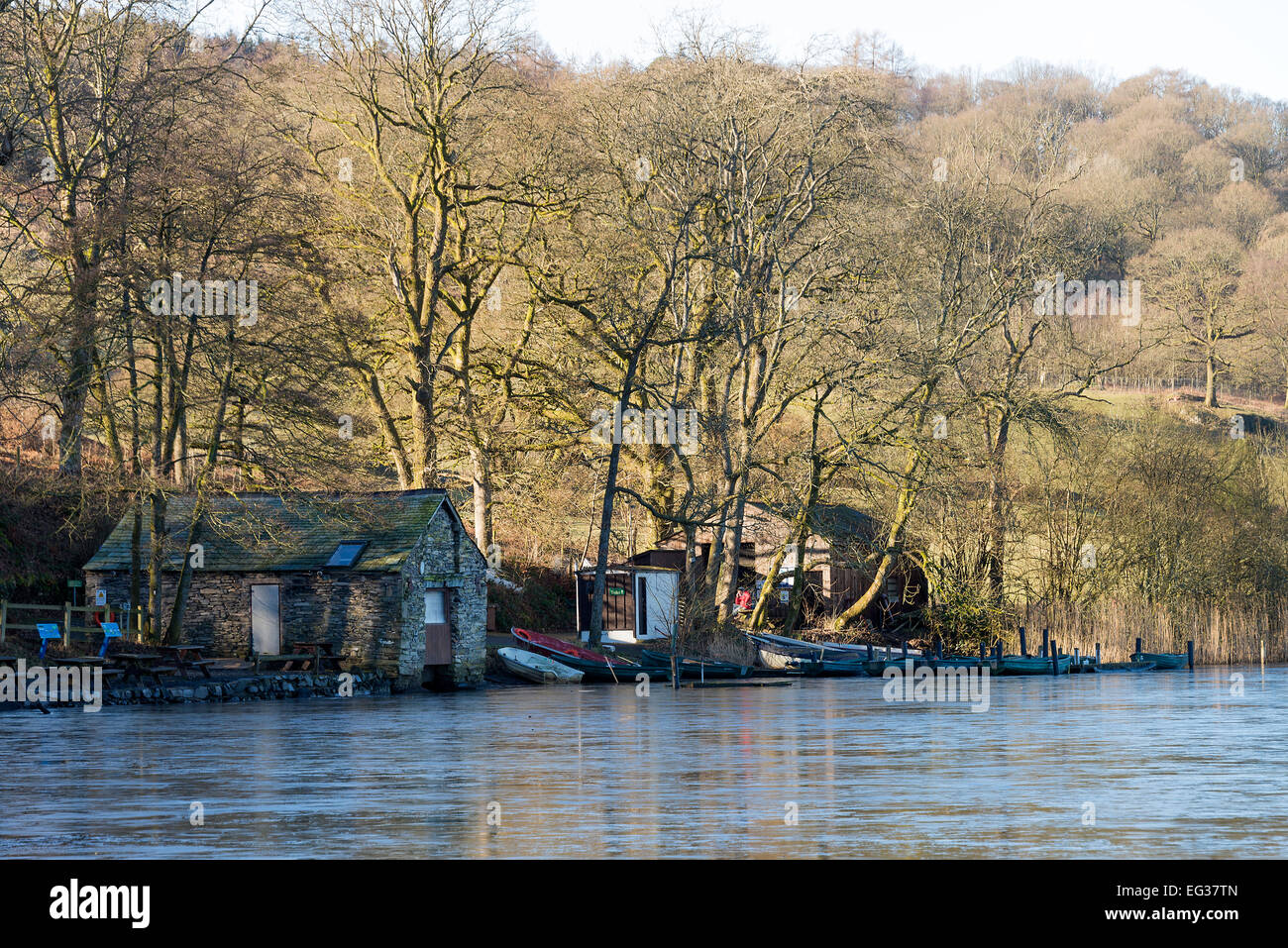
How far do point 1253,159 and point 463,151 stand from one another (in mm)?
64764

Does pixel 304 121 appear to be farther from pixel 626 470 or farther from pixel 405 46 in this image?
pixel 626 470

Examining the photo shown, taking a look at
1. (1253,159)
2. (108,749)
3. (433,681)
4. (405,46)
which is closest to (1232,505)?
(433,681)

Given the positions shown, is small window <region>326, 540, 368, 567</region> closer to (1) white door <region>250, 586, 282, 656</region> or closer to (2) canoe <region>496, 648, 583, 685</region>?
(1) white door <region>250, 586, 282, 656</region>

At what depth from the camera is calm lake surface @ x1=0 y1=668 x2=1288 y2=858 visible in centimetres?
1430

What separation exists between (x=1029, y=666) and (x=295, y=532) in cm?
2351

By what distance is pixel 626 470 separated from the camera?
53.6 meters

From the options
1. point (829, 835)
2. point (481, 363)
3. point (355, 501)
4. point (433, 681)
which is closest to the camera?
point (829, 835)

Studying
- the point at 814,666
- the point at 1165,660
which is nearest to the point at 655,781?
the point at 814,666

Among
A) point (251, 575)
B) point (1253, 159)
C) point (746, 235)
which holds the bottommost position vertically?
point (251, 575)

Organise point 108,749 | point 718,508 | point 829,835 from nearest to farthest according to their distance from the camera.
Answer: point 829,835 < point 108,749 < point 718,508

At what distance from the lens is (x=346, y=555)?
139 ft

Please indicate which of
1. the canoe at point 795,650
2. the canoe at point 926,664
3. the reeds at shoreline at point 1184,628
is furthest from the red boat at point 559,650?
the reeds at shoreline at point 1184,628

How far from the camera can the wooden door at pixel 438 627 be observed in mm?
43438

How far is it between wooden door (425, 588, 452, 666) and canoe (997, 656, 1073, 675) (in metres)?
18.0
